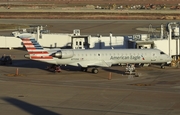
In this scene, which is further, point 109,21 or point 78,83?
point 109,21

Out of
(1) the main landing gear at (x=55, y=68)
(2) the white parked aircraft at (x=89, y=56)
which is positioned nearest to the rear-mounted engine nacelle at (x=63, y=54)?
(2) the white parked aircraft at (x=89, y=56)

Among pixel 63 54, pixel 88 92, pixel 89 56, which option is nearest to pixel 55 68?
pixel 63 54

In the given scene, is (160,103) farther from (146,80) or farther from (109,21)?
(109,21)

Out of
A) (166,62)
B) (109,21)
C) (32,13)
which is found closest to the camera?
(166,62)

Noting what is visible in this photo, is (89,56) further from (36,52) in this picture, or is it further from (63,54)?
(36,52)

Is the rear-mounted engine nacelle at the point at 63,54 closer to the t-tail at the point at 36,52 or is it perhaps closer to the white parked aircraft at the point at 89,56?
the white parked aircraft at the point at 89,56

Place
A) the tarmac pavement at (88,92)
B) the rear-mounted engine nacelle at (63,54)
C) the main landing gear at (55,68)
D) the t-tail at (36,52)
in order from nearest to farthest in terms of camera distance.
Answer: the tarmac pavement at (88,92) < the rear-mounted engine nacelle at (63,54) < the t-tail at (36,52) < the main landing gear at (55,68)

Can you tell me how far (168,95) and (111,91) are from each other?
5.65 meters

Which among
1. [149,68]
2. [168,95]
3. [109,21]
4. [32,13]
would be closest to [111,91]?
[168,95]

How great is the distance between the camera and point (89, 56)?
63.0 m

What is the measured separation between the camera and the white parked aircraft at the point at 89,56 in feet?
202

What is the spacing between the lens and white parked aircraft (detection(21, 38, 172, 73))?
61.7 metres

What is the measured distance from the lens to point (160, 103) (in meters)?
45.9

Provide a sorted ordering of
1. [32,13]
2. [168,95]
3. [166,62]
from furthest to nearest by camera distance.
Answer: [32,13] → [166,62] → [168,95]
